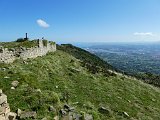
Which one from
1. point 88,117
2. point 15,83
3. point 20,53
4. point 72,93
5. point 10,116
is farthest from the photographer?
point 20,53

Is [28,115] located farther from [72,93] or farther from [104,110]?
[72,93]

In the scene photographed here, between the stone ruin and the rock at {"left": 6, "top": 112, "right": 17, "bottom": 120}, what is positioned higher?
the stone ruin

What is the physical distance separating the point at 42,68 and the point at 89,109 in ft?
37.4

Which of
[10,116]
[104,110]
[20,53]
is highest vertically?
[20,53]

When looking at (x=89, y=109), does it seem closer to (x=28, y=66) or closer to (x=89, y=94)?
(x=89, y=94)

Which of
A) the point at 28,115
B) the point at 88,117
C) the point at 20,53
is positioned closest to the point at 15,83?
the point at 28,115

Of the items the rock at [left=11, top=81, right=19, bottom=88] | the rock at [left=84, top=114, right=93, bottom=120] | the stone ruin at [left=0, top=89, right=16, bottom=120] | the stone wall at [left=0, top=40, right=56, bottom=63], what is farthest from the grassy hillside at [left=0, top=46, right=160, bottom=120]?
the stone ruin at [left=0, top=89, right=16, bottom=120]

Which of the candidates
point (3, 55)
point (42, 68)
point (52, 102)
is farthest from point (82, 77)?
point (52, 102)

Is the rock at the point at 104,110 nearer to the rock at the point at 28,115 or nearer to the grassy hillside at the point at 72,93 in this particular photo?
the grassy hillside at the point at 72,93

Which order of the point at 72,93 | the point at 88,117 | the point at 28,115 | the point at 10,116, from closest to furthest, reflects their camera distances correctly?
the point at 10,116
the point at 28,115
the point at 88,117
the point at 72,93

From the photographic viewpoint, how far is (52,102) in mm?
19531

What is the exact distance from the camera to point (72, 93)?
974 inches

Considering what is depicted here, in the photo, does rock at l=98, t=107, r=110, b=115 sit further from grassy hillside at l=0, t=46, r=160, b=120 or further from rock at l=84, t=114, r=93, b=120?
rock at l=84, t=114, r=93, b=120

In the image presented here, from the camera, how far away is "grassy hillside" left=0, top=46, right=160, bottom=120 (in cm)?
1942
